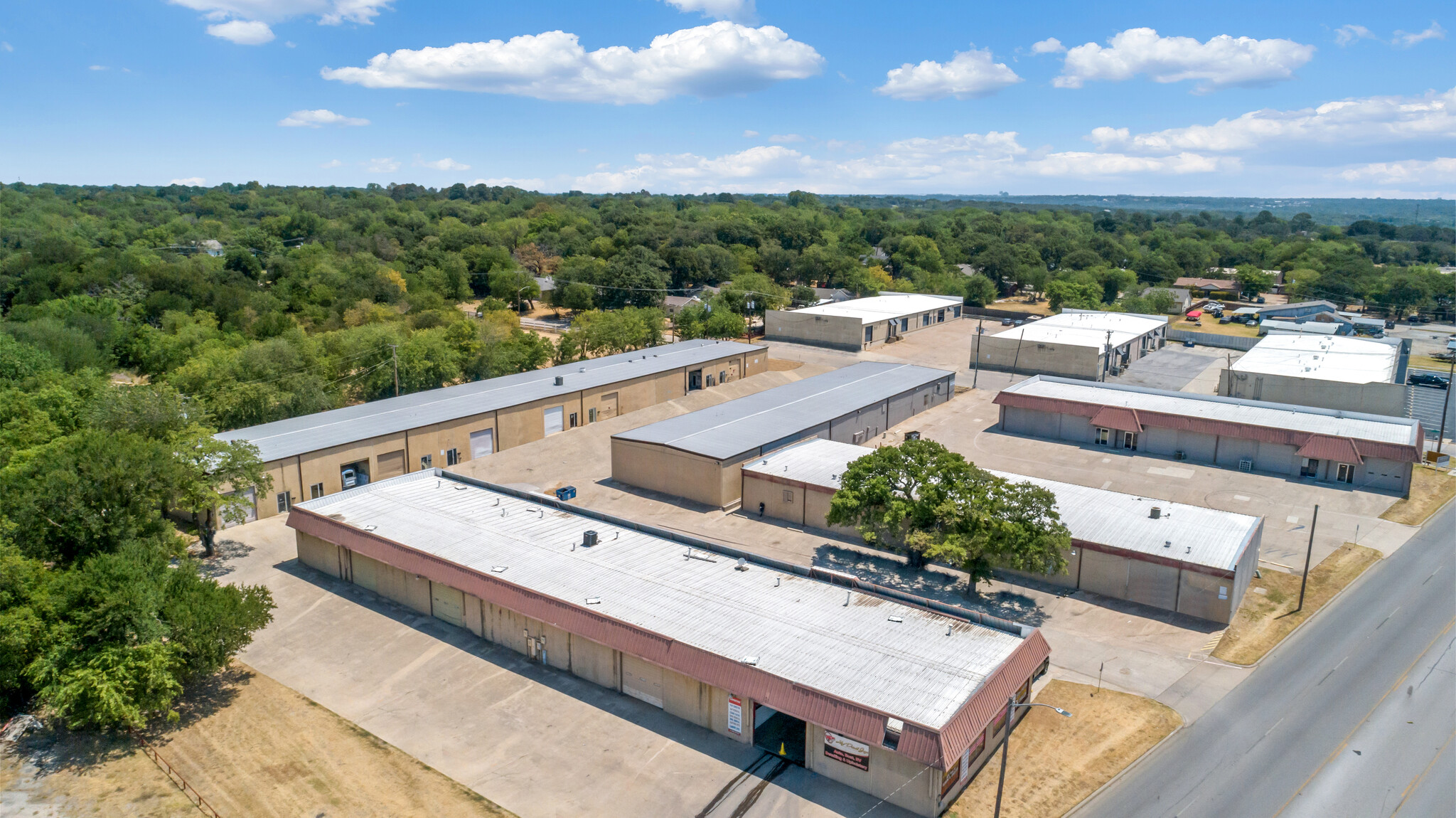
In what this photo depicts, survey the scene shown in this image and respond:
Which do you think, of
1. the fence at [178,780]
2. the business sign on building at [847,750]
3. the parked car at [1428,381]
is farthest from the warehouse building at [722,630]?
the parked car at [1428,381]

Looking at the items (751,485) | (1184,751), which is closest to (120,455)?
(751,485)

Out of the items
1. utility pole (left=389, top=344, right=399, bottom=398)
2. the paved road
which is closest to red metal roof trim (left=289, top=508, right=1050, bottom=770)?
the paved road

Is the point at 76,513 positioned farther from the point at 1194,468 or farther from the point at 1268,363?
the point at 1268,363

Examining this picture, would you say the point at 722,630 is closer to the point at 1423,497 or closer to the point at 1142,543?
the point at 1142,543

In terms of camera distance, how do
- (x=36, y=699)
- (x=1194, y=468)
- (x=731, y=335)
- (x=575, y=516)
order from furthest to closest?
(x=731, y=335) < (x=1194, y=468) < (x=575, y=516) < (x=36, y=699)

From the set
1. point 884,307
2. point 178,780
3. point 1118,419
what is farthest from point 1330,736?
point 884,307

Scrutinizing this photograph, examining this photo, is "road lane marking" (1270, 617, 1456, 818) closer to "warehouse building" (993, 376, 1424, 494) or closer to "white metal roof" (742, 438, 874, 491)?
"warehouse building" (993, 376, 1424, 494)

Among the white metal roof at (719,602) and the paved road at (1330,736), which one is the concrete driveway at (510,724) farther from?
the paved road at (1330,736)
